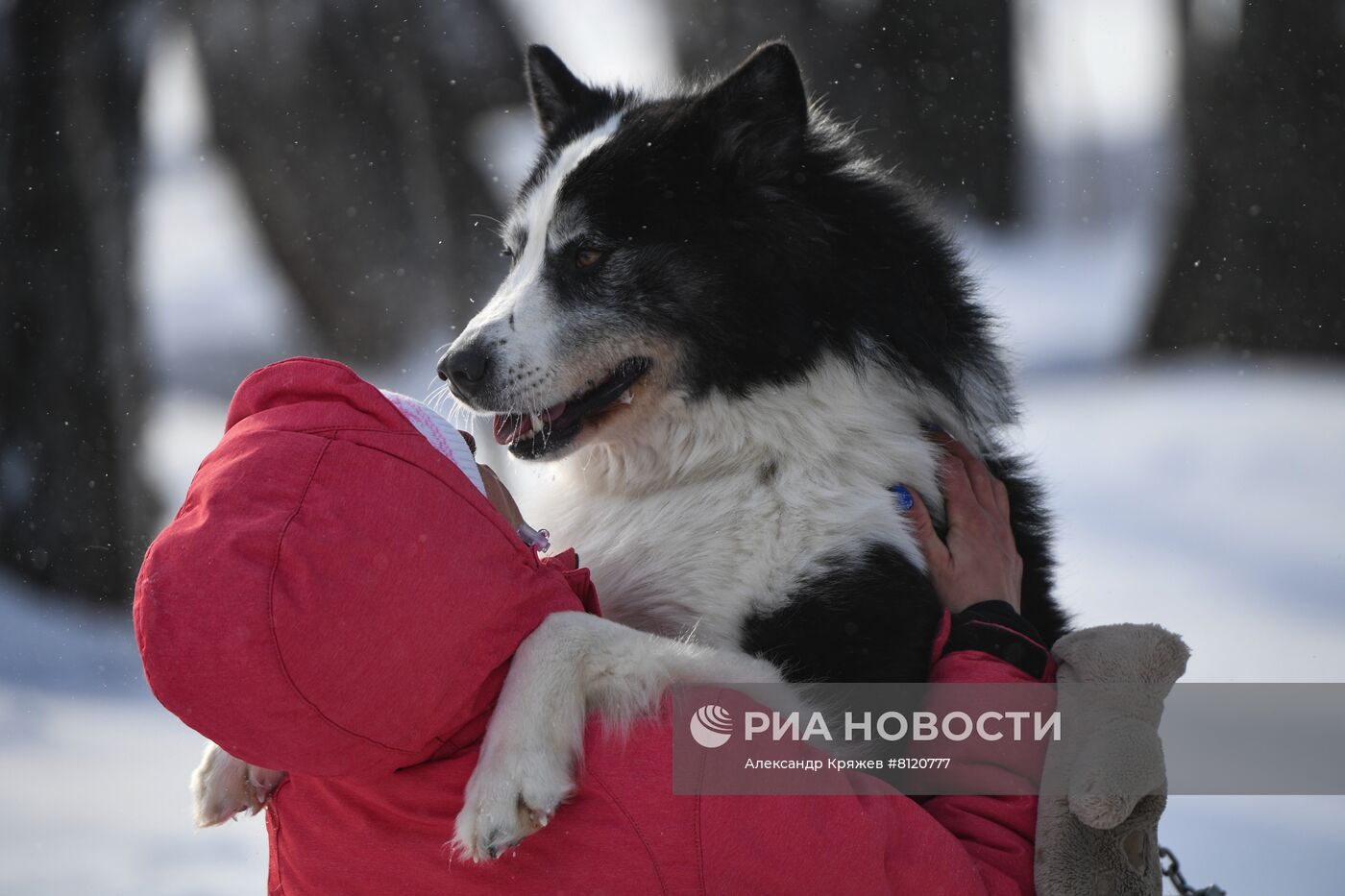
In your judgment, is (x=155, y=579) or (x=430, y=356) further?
(x=430, y=356)

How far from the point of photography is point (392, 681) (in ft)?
3.73

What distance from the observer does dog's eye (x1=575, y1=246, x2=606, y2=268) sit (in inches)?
82.4

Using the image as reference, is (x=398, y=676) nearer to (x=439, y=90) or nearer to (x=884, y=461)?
(x=884, y=461)

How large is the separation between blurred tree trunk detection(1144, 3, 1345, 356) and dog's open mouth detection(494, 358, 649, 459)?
651cm

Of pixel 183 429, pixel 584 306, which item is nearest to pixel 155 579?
pixel 584 306

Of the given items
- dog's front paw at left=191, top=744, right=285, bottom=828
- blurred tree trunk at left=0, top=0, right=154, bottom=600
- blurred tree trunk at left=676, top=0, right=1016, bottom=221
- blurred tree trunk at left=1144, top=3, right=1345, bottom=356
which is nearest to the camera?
dog's front paw at left=191, top=744, right=285, bottom=828

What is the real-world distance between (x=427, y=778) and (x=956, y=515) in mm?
974

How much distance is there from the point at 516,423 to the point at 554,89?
32.1 inches

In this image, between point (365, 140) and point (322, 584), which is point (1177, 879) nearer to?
point (322, 584)

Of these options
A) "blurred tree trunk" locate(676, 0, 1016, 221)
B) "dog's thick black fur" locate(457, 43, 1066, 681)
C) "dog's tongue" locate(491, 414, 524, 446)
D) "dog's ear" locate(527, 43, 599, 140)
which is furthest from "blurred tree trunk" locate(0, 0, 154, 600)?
"dog's thick black fur" locate(457, 43, 1066, 681)

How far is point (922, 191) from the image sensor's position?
2264 mm

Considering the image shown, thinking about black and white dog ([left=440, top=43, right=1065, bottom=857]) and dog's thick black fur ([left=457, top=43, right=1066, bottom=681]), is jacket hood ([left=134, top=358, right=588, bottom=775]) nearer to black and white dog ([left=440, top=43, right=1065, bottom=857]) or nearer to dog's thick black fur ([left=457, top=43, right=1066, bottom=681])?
black and white dog ([left=440, top=43, right=1065, bottom=857])

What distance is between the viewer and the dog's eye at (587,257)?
2.09 meters

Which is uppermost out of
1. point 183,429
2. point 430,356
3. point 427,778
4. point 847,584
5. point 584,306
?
point 430,356
